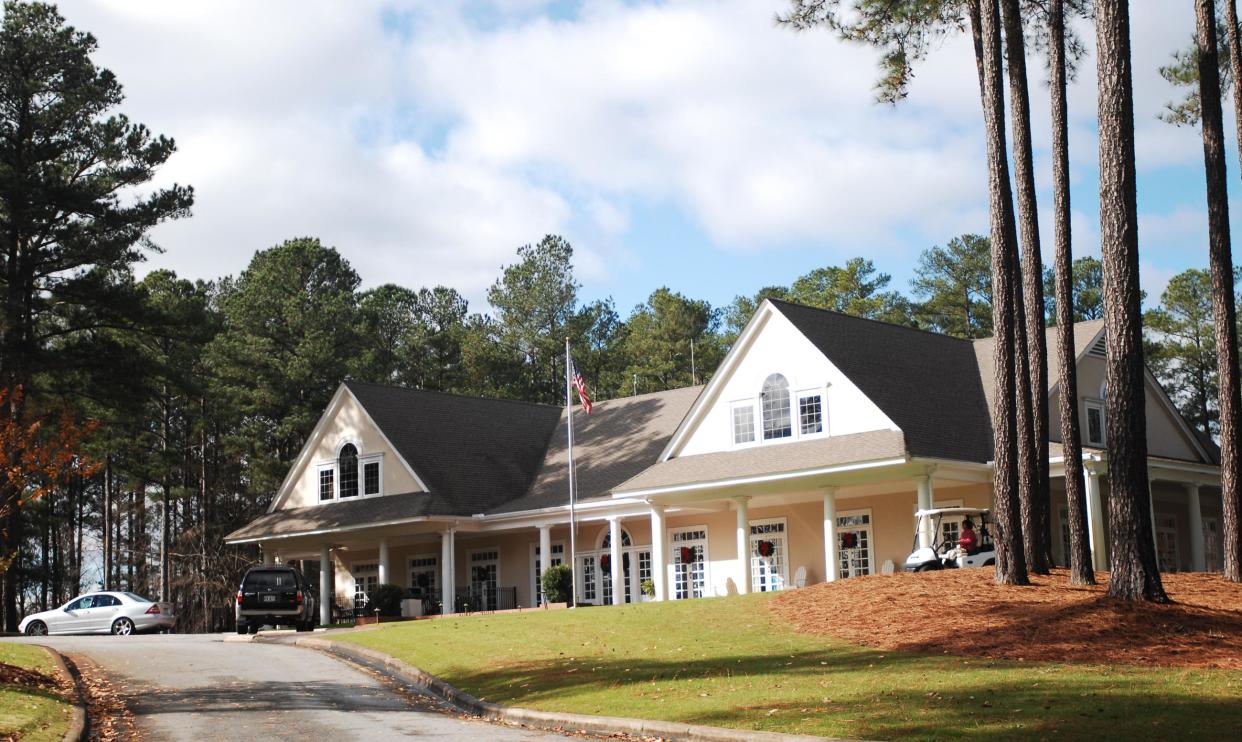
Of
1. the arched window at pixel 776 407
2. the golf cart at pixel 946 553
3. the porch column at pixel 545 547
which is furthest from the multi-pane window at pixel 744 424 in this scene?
the porch column at pixel 545 547

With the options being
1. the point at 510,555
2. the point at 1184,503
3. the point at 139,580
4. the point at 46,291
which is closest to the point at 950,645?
the point at 1184,503

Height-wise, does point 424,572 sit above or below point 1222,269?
below

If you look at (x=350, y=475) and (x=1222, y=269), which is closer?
(x=1222, y=269)

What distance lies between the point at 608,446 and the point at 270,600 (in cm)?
1202

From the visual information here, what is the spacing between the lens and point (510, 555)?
40.4 metres

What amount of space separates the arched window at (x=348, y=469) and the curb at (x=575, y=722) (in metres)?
20.8

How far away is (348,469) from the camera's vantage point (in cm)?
4153

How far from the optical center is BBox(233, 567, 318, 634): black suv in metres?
32.2

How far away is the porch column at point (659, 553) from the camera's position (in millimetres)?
32656

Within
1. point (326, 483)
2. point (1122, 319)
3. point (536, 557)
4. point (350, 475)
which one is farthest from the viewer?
point (326, 483)

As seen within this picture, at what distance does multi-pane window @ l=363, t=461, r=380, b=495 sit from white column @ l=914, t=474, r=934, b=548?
18182 mm

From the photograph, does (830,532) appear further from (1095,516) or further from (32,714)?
(32,714)

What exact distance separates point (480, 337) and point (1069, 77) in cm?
4446

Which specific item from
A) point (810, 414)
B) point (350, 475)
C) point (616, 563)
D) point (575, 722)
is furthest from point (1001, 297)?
point (350, 475)
